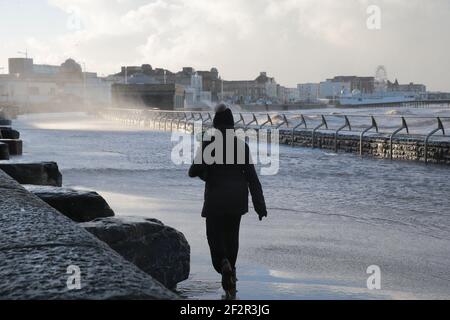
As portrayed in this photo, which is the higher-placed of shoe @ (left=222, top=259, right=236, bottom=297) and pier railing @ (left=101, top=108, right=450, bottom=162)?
pier railing @ (left=101, top=108, right=450, bottom=162)

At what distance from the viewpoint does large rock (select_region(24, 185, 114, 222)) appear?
5914 millimetres

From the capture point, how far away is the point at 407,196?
12750 mm

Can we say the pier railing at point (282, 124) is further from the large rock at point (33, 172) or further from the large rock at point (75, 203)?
the large rock at point (75, 203)

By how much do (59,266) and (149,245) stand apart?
285 centimetres

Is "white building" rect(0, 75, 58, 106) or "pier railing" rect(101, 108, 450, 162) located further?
"white building" rect(0, 75, 58, 106)

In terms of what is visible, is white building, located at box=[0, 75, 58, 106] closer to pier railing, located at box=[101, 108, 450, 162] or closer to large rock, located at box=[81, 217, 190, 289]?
pier railing, located at box=[101, 108, 450, 162]

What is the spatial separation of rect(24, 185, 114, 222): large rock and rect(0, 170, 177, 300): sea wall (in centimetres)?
237

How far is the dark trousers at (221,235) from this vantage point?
17.8 ft

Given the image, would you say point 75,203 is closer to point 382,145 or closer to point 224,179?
point 224,179

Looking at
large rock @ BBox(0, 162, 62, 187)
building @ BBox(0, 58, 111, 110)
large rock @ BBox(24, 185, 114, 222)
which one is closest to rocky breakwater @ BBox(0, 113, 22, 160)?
large rock @ BBox(0, 162, 62, 187)

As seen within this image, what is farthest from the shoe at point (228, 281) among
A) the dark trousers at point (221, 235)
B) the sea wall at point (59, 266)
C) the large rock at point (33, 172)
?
the large rock at point (33, 172)

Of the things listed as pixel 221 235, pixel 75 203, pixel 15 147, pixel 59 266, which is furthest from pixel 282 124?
pixel 59 266

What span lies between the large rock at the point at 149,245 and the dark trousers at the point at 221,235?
1.05ft
